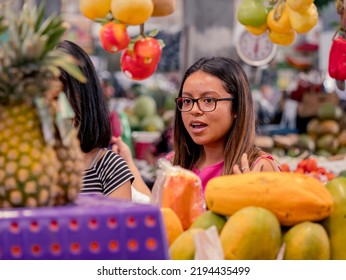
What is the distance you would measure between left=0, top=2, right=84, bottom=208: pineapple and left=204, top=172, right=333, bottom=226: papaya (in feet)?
1.42

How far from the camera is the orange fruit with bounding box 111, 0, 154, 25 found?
10.8 feet

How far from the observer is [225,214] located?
75.9 inches

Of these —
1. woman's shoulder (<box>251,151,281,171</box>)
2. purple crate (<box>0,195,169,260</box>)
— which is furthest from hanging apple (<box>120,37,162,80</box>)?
purple crate (<box>0,195,169,260</box>)

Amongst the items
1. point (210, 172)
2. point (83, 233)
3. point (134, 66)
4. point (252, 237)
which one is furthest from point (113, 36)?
point (83, 233)

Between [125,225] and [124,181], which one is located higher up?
[125,225]

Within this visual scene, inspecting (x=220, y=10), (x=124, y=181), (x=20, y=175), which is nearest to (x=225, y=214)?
(x=20, y=175)

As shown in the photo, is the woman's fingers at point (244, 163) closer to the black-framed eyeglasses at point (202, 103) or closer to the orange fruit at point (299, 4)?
the black-framed eyeglasses at point (202, 103)

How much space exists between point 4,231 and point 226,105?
170 centimetres

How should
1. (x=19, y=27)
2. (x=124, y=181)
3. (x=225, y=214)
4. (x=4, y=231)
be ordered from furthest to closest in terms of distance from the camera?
1. (x=124, y=181)
2. (x=225, y=214)
3. (x=19, y=27)
4. (x=4, y=231)

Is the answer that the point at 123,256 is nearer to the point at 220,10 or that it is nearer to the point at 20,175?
the point at 20,175

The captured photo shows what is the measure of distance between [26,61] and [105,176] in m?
1.44

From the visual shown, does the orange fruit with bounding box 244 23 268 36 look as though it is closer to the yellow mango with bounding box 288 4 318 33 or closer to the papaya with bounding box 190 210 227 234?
the yellow mango with bounding box 288 4 318 33

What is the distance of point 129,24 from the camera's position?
3.47 meters

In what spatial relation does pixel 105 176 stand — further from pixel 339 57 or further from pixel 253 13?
pixel 339 57
